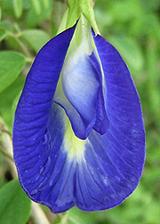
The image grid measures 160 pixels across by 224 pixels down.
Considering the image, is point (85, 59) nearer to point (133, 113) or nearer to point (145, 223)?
point (133, 113)

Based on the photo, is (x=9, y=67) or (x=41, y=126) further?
(x=9, y=67)

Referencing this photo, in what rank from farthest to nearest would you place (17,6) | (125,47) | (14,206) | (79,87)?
(125,47)
(17,6)
(14,206)
(79,87)

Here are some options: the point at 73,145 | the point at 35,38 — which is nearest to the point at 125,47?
the point at 35,38

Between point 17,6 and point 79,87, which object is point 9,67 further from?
point 79,87

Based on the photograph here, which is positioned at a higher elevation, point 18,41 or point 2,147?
point 18,41

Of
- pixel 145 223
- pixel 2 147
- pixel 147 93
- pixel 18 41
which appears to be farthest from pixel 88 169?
pixel 147 93

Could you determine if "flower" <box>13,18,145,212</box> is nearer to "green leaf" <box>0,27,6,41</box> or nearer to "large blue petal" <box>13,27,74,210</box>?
"large blue petal" <box>13,27,74,210</box>

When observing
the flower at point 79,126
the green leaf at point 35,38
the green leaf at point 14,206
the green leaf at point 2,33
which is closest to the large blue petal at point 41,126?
the flower at point 79,126
